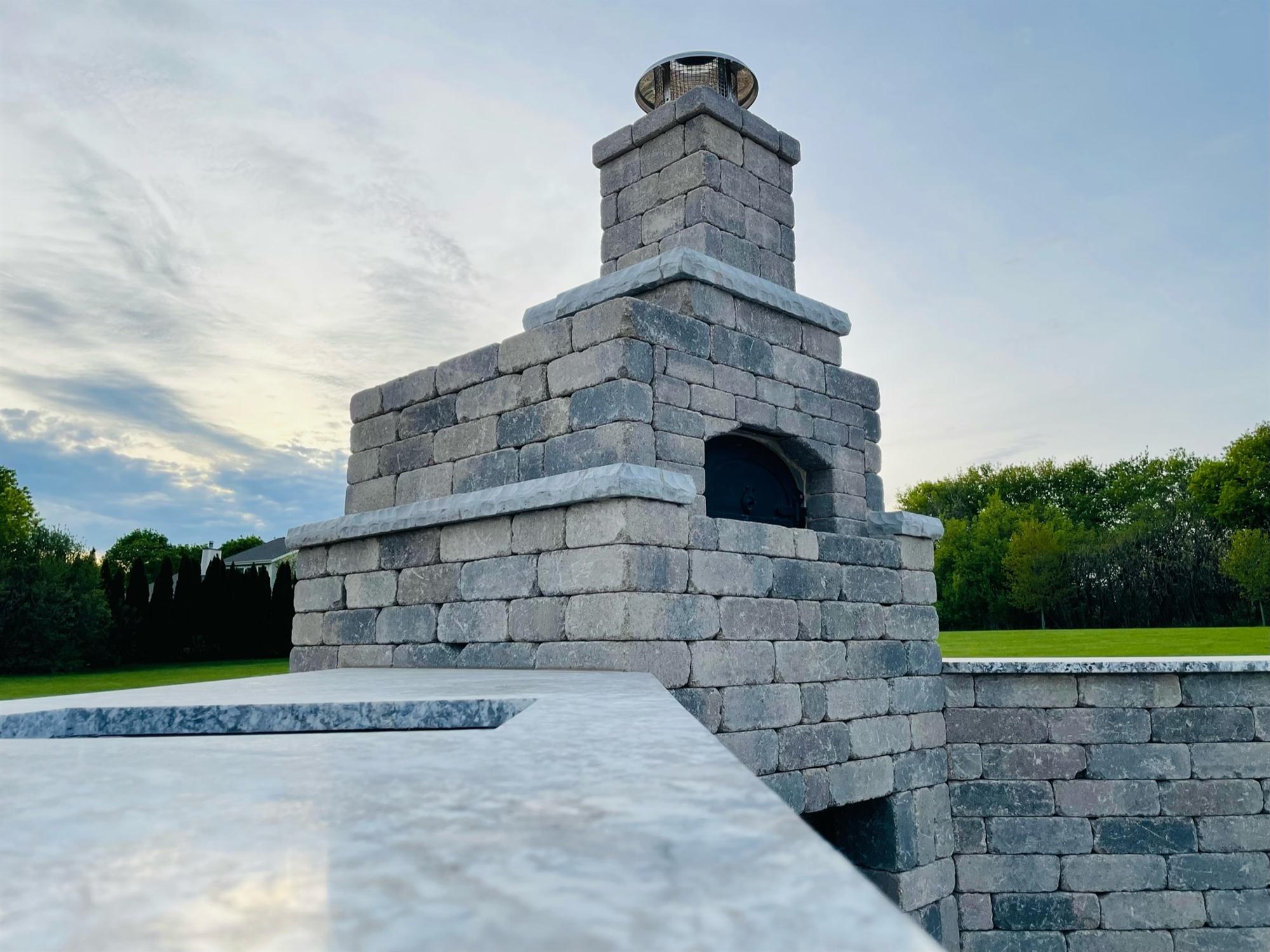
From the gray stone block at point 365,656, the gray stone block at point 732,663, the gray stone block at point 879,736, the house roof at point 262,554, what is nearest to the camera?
the gray stone block at point 732,663

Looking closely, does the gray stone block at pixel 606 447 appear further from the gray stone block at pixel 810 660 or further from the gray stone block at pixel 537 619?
the gray stone block at pixel 810 660

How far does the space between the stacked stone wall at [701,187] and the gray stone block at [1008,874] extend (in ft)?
16.9

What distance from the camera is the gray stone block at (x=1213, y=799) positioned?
7.34 m

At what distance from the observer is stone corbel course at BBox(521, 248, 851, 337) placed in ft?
21.0

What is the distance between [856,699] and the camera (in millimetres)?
6719

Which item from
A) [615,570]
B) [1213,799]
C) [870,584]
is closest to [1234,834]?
[1213,799]

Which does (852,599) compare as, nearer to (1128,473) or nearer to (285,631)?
(285,631)

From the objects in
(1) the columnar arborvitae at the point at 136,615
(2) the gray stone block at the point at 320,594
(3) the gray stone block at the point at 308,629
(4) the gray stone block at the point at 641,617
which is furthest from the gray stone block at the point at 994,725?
(1) the columnar arborvitae at the point at 136,615

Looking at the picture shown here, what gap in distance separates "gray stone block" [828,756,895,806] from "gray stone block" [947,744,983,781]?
0.90 m

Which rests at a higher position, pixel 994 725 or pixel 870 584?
pixel 870 584

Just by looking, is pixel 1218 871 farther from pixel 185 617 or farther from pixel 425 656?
pixel 185 617

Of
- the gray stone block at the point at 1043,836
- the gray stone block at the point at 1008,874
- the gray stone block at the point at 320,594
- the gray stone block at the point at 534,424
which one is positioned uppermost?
the gray stone block at the point at 534,424

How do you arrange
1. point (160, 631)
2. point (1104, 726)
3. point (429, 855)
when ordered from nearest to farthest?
point (429, 855), point (1104, 726), point (160, 631)

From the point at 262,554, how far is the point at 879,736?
152 ft
